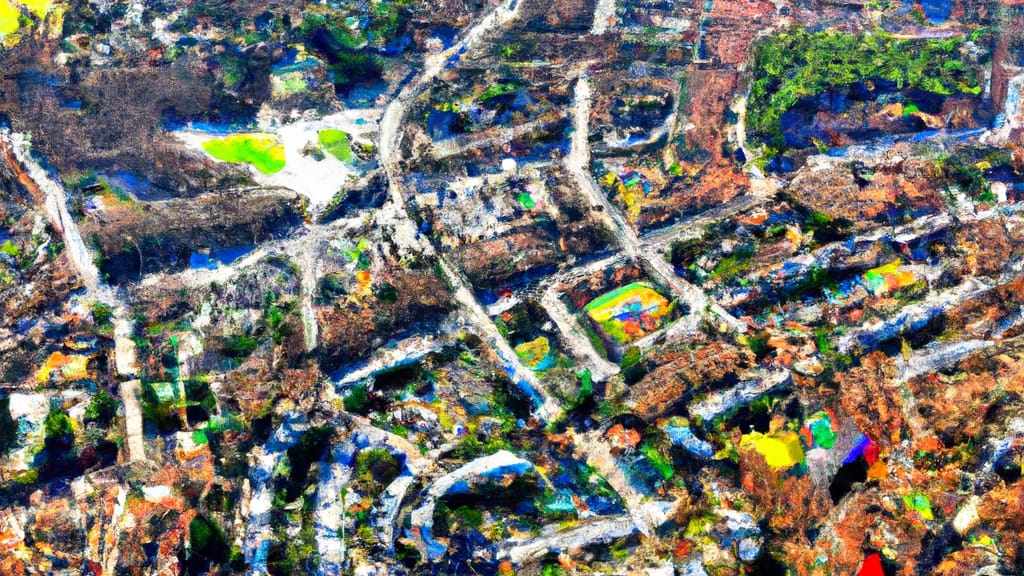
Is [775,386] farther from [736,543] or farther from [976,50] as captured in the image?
[976,50]

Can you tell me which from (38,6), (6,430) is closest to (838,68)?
(6,430)

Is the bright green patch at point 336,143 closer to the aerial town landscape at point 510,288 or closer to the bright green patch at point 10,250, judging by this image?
the aerial town landscape at point 510,288

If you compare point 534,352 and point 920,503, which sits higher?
point 534,352

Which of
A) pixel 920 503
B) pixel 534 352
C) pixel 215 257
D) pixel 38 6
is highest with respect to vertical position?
pixel 38 6

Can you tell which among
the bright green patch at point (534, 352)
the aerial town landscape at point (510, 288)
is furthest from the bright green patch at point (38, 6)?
the bright green patch at point (534, 352)

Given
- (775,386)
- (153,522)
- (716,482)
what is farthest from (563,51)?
(153,522)

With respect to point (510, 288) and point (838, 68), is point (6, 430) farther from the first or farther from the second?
point (838, 68)
